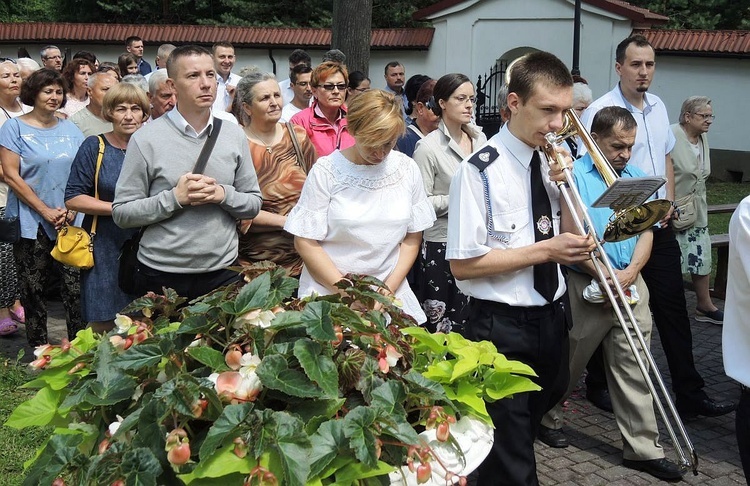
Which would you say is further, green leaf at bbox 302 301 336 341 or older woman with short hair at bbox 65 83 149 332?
older woman with short hair at bbox 65 83 149 332

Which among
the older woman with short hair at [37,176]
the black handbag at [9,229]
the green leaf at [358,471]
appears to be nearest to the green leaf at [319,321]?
the green leaf at [358,471]

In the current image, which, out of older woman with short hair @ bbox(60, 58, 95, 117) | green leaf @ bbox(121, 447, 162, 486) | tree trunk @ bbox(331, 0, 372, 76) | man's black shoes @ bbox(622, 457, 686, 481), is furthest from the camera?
tree trunk @ bbox(331, 0, 372, 76)

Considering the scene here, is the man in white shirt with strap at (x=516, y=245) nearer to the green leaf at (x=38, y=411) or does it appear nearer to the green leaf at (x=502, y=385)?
the green leaf at (x=502, y=385)

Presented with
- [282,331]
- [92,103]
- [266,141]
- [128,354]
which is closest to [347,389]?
[282,331]

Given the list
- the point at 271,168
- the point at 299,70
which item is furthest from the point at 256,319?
the point at 299,70

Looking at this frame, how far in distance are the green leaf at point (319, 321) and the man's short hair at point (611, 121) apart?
9.88 ft

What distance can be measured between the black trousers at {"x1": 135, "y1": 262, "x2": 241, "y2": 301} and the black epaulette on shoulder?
5.15 ft

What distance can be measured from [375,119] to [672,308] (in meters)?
2.71

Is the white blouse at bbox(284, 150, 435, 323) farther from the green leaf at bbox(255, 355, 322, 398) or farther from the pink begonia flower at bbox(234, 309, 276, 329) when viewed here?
the green leaf at bbox(255, 355, 322, 398)

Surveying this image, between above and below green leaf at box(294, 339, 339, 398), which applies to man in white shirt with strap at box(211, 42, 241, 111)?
above

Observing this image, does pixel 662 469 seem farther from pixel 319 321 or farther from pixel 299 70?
pixel 299 70

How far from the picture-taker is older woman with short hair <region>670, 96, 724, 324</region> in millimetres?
7344

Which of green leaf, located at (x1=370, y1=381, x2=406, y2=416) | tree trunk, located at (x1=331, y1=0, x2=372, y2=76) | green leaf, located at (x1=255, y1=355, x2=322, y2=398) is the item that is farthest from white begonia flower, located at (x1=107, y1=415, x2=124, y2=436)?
tree trunk, located at (x1=331, y1=0, x2=372, y2=76)

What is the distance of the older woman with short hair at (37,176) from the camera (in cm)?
663
